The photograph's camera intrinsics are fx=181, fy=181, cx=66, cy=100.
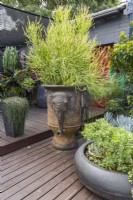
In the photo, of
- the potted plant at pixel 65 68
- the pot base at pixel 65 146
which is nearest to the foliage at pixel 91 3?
the potted plant at pixel 65 68

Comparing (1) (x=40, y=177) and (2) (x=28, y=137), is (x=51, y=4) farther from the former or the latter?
(1) (x=40, y=177)

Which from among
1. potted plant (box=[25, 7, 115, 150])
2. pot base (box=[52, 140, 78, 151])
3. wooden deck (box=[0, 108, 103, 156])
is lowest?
pot base (box=[52, 140, 78, 151])

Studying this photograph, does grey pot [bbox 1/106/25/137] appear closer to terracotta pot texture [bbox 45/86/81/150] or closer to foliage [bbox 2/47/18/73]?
terracotta pot texture [bbox 45/86/81/150]

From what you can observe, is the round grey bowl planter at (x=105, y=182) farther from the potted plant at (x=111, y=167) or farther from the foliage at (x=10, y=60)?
the foliage at (x=10, y=60)

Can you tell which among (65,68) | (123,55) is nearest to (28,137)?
(65,68)

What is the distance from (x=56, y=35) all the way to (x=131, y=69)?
46.8 inches

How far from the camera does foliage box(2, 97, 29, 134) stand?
2.52m

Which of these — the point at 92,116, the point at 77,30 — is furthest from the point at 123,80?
the point at 77,30

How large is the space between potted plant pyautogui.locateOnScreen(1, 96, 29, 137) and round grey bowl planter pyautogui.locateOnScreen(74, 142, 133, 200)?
1286 millimetres

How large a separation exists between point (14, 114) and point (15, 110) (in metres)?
0.07

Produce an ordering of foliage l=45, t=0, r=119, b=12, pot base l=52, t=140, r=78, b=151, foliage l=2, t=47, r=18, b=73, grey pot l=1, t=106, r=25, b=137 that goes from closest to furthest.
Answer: pot base l=52, t=140, r=78, b=151 < grey pot l=1, t=106, r=25, b=137 < foliage l=2, t=47, r=18, b=73 < foliage l=45, t=0, r=119, b=12

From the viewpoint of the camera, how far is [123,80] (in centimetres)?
360

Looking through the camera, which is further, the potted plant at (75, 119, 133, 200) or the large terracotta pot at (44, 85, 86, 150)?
the large terracotta pot at (44, 85, 86, 150)

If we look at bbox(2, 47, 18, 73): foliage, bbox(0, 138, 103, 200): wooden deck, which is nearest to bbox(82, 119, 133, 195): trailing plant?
bbox(0, 138, 103, 200): wooden deck
